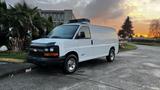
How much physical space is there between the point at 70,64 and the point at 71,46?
2.50 ft

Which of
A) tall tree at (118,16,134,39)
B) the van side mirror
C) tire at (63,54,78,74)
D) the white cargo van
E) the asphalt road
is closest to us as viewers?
the asphalt road

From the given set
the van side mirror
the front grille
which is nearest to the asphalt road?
the front grille

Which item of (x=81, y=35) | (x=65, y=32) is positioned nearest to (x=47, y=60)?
(x=65, y=32)

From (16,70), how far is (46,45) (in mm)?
1808

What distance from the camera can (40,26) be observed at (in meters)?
15.5

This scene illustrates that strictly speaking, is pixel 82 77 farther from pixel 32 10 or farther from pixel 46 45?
pixel 32 10

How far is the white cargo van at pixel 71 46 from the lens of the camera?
792cm

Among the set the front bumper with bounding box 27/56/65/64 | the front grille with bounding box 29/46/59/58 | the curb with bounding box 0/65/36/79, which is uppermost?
the front grille with bounding box 29/46/59/58

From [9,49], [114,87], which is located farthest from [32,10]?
[114,87]

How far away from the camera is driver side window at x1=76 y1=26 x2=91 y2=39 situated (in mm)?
9047

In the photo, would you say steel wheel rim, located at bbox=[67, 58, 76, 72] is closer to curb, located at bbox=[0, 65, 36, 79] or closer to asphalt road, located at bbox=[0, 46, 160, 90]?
asphalt road, located at bbox=[0, 46, 160, 90]

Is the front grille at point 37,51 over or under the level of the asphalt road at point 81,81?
over

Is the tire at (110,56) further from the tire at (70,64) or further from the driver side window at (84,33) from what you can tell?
the tire at (70,64)

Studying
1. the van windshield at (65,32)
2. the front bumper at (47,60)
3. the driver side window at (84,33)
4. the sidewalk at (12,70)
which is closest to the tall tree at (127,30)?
the driver side window at (84,33)
